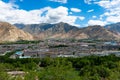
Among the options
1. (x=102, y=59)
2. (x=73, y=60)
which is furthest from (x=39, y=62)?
(x=102, y=59)

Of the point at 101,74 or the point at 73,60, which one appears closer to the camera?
the point at 101,74

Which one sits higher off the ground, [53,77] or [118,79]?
[53,77]

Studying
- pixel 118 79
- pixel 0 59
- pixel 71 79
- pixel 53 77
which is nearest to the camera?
pixel 53 77

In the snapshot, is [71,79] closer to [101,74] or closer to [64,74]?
[64,74]

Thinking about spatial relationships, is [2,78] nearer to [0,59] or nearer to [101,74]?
[101,74]

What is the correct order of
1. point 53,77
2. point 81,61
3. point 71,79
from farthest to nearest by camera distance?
point 81,61 → point 71,79 → point 53,77

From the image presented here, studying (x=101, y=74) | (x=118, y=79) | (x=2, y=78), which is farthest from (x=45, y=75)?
(x=101, y=74)

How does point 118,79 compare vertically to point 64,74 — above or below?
below

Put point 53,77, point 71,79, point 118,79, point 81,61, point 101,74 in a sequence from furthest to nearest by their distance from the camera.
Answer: point 81,61 < point 101,74 < point 118,79 < point 71,79 < point 53,77

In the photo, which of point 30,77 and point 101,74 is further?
point 101,74
